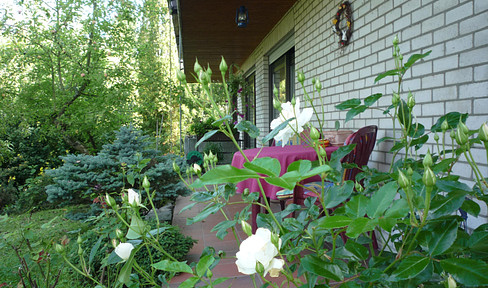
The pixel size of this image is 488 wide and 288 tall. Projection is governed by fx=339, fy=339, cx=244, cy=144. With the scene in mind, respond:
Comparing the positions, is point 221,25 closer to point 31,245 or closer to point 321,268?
point 31,245

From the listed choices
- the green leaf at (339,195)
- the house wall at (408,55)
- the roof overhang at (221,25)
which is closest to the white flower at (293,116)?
the green leaf at (339,195)

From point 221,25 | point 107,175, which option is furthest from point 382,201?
point 221,25

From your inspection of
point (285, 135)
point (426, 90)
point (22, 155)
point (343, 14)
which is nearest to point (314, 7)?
point (343, 14)

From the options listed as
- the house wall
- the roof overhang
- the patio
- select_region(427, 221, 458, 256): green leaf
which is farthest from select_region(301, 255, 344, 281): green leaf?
the roof overhang

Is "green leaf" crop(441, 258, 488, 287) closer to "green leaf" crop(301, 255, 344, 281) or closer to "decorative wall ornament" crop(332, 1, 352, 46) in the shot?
"green leaf" crop(301, 255, 344, 281)

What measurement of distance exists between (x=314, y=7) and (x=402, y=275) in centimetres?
397

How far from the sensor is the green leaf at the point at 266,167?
0.37 metres

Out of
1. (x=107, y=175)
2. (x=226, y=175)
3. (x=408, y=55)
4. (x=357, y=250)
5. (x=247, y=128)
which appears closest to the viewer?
(x=226, y=175)

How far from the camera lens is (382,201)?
1.61ft

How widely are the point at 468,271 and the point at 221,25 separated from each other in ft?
18.7

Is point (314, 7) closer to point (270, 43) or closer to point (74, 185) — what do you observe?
point (270, 43)

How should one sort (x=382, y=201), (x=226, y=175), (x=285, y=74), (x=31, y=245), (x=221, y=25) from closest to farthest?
1. (x=226, y=175)
2. (x=382, y=201)
3. (x=31, y=245)
4. (x=221, y=25)
5. (x=285, y=74)

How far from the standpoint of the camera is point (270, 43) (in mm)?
6188

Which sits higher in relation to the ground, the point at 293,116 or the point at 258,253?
the point at 293,116
